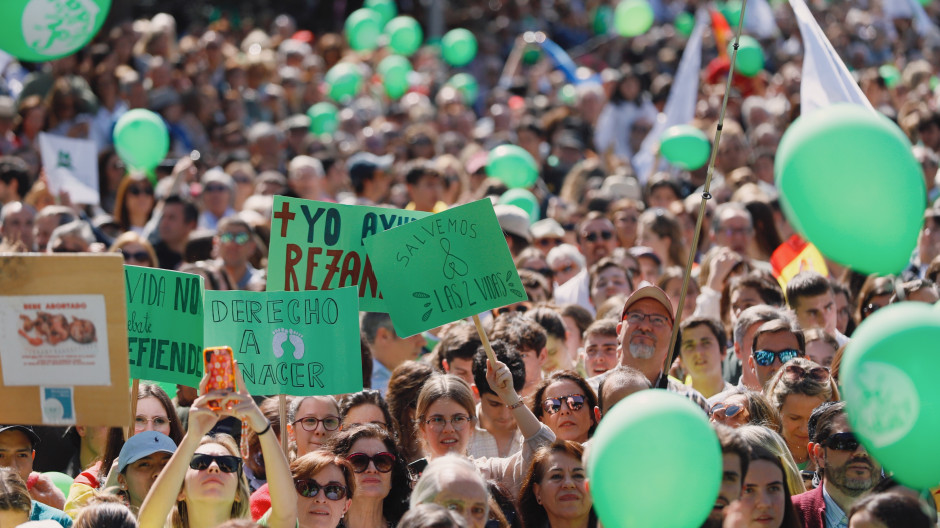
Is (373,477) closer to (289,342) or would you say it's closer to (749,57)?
(289,342)

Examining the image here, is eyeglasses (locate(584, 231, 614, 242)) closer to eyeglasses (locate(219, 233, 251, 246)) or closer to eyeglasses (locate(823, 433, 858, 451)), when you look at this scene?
eyeglasses (locate(219, 233, 251, 246))

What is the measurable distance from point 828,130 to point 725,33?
487 inches

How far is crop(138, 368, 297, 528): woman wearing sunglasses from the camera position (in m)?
4.38

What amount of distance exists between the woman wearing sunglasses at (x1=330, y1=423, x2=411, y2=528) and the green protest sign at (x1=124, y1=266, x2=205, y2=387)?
75 centimetres

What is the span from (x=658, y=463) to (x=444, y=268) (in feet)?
7.36

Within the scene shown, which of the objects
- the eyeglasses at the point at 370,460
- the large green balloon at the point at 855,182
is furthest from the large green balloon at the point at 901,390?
the eyeglasses at the point at 370,460

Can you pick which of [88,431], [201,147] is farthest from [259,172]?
[88,431]

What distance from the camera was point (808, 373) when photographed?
5.77 m

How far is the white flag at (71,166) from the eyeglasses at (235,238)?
2159 mm

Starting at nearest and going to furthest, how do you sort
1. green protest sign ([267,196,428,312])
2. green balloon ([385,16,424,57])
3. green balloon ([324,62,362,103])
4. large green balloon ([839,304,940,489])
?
large green balloon ([839,304,940,489])
green protest sign ([267,196,428,312])
green balloon ([324,62,362,103])
green balloon ([385,16,424,57])

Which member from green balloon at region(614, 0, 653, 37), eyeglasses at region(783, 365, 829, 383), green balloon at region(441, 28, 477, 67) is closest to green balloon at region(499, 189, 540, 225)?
eyeglasses at region(783, 365, 829, 383)

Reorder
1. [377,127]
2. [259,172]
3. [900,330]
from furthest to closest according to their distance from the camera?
1. [377,127]
2. [259,172]
3. [900,330]

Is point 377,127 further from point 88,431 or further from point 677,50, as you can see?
point 88,431

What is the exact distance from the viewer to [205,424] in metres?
4.37
